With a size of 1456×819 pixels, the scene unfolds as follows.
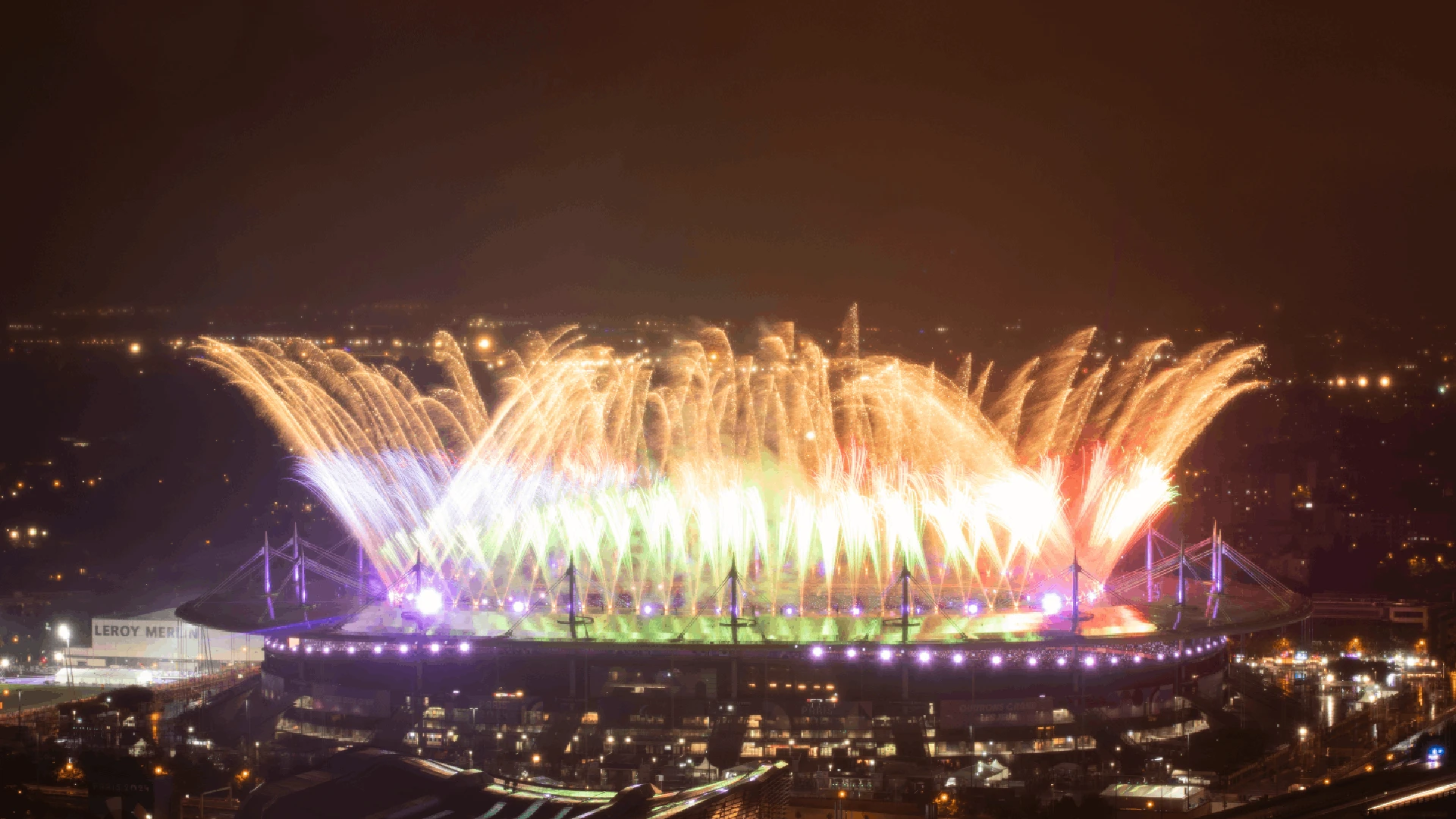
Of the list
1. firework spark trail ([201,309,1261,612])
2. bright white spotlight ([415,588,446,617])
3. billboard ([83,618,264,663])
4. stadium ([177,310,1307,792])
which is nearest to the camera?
stadium ([177,310,1307,792])

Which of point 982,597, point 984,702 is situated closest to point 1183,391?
point 982,597

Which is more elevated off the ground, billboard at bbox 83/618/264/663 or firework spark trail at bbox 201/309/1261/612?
firework spark trail at bbox 201/309/1261/612

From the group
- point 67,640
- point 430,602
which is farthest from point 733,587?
point 67,640

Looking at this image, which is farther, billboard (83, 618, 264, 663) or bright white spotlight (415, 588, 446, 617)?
billboard (83, 618, 264, 663)

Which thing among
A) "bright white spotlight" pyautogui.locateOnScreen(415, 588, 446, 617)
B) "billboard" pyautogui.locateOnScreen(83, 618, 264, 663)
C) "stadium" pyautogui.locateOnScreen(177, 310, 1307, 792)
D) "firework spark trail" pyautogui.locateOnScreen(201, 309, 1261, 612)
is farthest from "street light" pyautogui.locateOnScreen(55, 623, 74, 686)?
"bright white spotlight" pyautogui.locateOnScreen(415, 588, 446, 617)

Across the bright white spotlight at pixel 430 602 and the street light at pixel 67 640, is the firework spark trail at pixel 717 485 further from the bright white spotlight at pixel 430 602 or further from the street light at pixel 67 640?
the street light at pixel 67 640

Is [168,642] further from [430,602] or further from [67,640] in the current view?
[430,602]

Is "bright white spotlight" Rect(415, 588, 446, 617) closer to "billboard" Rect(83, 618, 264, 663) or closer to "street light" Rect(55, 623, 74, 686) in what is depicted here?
"billboard" Rect(83, 618, 264, 663)
